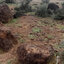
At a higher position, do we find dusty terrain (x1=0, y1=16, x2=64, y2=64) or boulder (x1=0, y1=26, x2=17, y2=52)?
boulder (x1=0, y1=26, x2=17, y2=52)

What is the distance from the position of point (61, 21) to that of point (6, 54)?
468cm

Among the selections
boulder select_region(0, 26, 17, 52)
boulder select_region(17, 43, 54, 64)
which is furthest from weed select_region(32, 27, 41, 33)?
boulder select_region(17, 43, 54, 64)

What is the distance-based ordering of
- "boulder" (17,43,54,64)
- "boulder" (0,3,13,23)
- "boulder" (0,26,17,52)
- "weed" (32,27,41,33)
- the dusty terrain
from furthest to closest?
"boulder" (0,3,13,23) < "weed" (32,27,41,33) < "boulder" (0,26,17,52) < the dusty terrain < "boulder" (17,43,54,64)

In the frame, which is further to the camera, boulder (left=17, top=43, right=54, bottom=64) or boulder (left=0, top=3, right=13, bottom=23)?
boulder (left=0, top=3, right=13, bottom=23)

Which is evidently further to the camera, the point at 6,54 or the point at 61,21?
the point at 61,21

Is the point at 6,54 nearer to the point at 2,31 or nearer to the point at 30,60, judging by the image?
the point at 2,31

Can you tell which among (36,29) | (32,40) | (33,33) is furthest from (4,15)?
(32,40)

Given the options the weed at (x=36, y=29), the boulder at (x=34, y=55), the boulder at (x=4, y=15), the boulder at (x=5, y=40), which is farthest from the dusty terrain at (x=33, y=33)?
the boulder at (x=34, y=55)

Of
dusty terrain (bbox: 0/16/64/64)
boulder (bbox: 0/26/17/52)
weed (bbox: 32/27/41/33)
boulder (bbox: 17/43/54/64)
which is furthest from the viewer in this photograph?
weed (bbox: 32/27/41/33)

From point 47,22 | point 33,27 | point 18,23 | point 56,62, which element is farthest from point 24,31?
point 56,62

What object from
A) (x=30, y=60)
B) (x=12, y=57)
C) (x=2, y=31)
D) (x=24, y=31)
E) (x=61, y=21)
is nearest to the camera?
(x=30, y=60)

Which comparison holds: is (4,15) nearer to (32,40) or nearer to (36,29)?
(36,29)

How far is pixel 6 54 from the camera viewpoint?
18.2 ft

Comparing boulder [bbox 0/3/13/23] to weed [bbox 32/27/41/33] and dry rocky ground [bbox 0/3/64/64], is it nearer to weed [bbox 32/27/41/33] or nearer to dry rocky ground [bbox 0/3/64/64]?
dry rocky ground [bbox 0/3/64/64]
